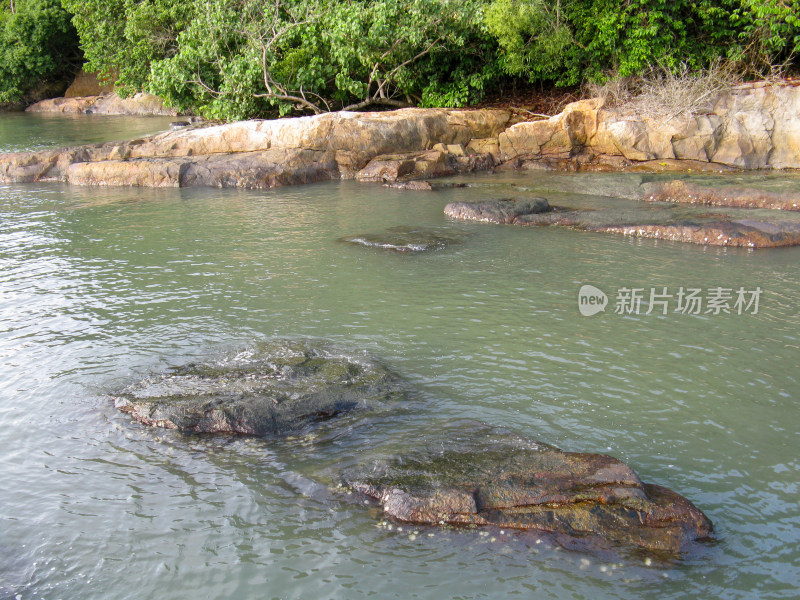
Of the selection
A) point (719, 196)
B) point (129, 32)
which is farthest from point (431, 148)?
point (129, 32)

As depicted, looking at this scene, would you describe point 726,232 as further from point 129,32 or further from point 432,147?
point 129,32

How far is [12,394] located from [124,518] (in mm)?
2353

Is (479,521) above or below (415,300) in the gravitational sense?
below

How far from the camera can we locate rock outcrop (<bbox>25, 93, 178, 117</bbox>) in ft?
102

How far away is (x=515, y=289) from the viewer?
801 cm

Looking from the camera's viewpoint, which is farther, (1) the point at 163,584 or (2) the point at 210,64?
(2) the point at 210,64

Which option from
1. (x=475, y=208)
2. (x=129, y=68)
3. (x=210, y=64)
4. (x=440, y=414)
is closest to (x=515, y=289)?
(x=440, y=414)

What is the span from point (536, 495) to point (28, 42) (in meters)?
38.5

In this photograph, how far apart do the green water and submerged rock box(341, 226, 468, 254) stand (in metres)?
0.27

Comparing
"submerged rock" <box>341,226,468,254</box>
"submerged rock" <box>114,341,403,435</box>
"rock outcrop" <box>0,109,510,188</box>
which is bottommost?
"submerged rock" <box>114,341,403,435</box>

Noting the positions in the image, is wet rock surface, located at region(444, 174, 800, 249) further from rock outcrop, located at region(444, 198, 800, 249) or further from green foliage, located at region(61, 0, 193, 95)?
green foliage, located at region(61, 0, 193, 95)

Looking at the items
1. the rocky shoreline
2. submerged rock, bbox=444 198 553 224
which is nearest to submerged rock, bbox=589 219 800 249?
submerged rock, bbox=444 198 553 224

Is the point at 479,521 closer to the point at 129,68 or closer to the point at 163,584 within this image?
the point at 163,584

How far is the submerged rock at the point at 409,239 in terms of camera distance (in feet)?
32.0
